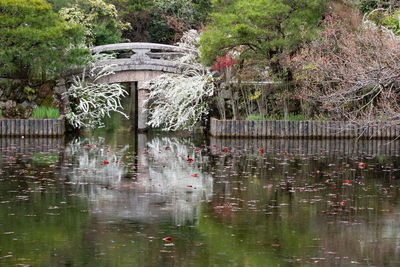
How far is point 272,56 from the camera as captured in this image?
26484 millimetres

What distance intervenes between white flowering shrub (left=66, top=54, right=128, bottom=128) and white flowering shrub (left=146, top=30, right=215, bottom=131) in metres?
1.52

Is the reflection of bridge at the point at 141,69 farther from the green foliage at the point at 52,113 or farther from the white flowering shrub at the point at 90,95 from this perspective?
the green foliage at the point at 52,113

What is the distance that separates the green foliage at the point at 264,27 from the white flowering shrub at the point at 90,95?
13.4 feet

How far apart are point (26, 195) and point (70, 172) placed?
3.20 meters

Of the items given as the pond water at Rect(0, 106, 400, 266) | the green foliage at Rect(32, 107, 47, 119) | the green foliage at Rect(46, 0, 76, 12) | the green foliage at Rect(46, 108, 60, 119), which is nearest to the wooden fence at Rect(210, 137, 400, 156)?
the pond water at Rect(0, 106, 400, 266)

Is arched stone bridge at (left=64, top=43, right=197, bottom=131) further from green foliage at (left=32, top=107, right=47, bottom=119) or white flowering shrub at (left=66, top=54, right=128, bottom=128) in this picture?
green foliage at (left=32, top=107, right=47, bottom=119)

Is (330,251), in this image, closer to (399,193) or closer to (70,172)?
(399,193)

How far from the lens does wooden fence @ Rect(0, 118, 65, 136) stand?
24.8 metres

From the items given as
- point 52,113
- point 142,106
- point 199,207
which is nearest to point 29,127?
point 52,113

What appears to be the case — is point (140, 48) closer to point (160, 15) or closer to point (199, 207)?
point (160, 15)

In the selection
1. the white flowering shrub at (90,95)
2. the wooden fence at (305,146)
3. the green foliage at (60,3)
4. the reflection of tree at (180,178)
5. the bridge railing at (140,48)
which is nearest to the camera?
the reflection of tree at (180,178)

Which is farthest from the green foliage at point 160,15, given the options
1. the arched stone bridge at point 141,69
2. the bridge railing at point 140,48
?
the arched stone bridge at point 141,69

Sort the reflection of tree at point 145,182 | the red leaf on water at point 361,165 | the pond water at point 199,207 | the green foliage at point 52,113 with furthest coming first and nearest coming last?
the green foliage at point 52,113
the red leaf on water at point 361,165
the reflection of tree at point 145,182
the pond water at point 199,207

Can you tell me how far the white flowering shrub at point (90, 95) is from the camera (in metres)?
27.0
